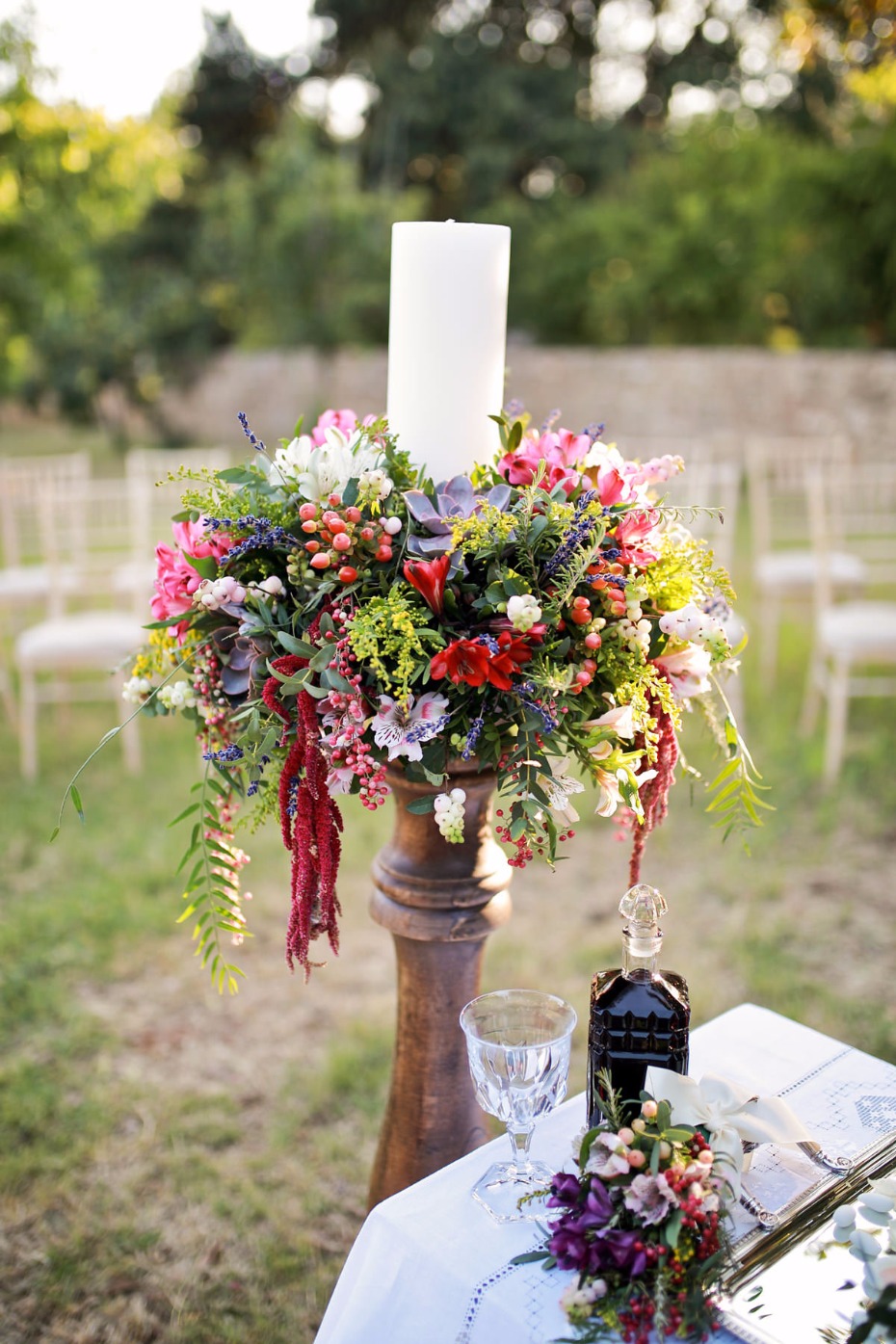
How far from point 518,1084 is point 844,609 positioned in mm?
3510

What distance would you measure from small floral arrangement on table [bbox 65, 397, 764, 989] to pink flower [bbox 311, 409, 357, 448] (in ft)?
0.06

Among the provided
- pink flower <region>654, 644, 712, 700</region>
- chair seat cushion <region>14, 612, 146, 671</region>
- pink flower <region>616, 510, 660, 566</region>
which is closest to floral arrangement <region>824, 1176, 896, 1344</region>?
pink flower <region>654, 644, 712, 700</region>

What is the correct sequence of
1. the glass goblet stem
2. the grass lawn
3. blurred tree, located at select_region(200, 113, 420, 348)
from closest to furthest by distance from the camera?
the glass goblet stem → the grass lawn → blurred tree, located at select_region(200, 113, 420, 348)

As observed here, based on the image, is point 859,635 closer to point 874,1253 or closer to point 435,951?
point 435,951

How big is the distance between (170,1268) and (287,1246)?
0.19 m

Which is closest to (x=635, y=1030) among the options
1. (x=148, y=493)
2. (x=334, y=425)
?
(x=334, y=425)

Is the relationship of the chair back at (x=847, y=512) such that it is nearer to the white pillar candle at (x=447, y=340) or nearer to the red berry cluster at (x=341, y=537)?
the white pillar candle at (x=447, y=340)

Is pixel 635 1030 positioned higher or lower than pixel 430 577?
lower

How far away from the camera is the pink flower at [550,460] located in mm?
1164

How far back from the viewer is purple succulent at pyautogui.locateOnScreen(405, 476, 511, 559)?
3.62 ft

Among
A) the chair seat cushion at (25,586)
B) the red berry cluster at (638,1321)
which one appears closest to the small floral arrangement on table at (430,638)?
the red berry cluster at (638,1321)

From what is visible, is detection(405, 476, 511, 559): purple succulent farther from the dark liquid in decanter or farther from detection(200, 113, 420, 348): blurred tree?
detection(200, 113, 420, 348): blurred tree

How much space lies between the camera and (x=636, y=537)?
43.8 inches

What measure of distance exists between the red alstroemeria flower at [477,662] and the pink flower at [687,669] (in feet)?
0.67
